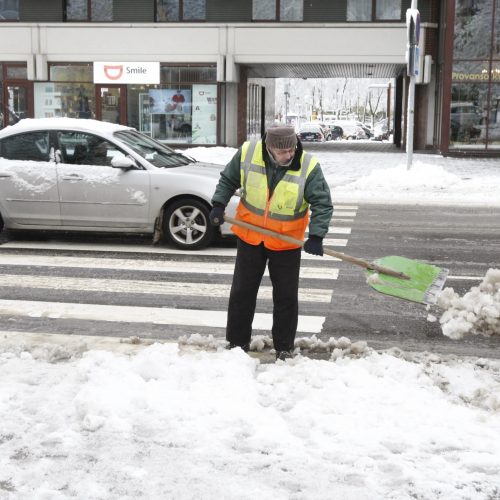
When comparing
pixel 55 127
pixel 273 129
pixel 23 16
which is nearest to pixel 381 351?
pixel 273 129

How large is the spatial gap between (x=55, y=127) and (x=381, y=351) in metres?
5.92

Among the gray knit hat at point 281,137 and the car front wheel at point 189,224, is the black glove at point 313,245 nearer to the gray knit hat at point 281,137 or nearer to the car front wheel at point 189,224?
the gray knit hat at point 281,137

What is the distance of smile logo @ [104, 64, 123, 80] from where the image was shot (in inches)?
1180

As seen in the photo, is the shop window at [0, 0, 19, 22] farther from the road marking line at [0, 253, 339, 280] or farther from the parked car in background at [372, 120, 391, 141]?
the parked car in background at [372, 120, 391, 141]

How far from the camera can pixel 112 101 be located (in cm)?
3044

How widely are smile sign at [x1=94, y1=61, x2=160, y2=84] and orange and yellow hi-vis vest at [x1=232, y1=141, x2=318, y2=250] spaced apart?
2525 centimetres

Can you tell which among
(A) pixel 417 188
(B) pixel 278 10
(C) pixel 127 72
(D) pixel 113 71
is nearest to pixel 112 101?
(D) pixel 113 71

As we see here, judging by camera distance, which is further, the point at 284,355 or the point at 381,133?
the point at 381,133

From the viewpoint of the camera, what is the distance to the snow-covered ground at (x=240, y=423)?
3664mm

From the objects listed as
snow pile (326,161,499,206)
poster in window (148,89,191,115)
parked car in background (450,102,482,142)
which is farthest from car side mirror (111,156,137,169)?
poster in window (148,89,191,115)

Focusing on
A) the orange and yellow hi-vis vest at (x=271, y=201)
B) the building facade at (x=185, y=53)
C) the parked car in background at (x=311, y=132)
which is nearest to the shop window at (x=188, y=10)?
the building facade at (x=185, y=53)

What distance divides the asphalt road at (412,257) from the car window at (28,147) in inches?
155

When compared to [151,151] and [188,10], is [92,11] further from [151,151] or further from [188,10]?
[151,151]

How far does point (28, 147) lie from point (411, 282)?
5.90 meters
